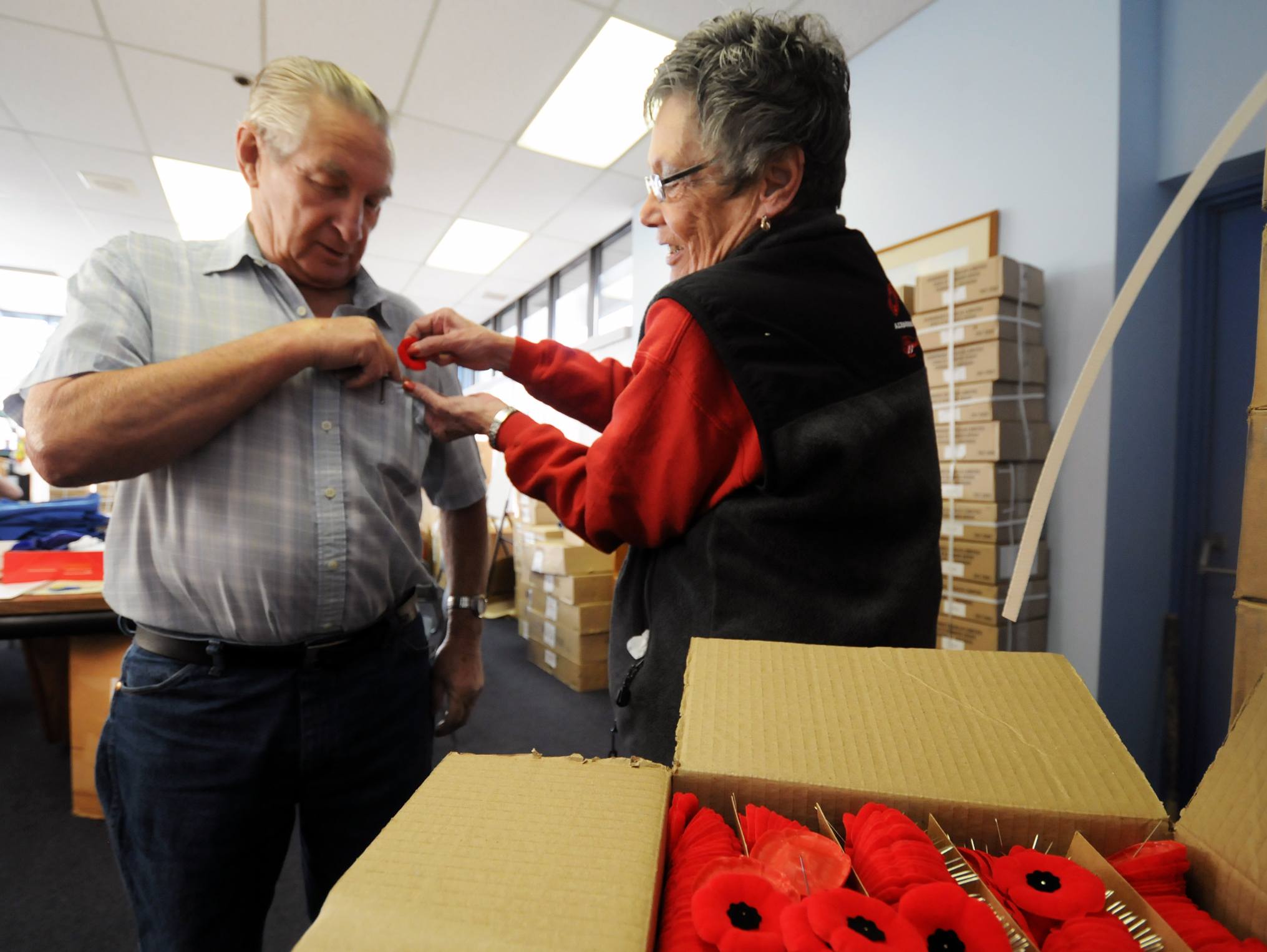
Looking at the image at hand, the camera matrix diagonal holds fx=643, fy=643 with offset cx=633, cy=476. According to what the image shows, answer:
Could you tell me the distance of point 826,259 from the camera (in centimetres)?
79

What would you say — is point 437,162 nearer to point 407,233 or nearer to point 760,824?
point 407,233

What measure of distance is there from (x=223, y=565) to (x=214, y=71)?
3.29 m

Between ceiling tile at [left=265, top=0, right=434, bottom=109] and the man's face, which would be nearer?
the man's face

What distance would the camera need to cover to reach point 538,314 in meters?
7.18

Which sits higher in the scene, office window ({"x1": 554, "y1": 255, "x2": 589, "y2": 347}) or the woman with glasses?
office window ({"x1": 554, "y1": 255, "x2": 589, "y2": 347})

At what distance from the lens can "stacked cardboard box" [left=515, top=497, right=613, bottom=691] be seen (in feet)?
11.1

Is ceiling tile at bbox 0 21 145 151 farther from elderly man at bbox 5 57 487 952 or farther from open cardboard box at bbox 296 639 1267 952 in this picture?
open cardboard box at bbox 296 639 1267 952

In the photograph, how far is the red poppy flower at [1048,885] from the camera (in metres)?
0.32

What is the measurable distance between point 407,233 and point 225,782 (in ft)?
16.5

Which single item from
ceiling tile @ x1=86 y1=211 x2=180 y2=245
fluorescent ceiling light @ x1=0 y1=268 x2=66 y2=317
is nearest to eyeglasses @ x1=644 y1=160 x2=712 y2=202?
ceiling tile @ x1=86 y1=211 x2=180 y2=245

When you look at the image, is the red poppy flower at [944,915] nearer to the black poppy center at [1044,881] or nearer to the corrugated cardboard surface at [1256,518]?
the black poppy center at [1044,881]

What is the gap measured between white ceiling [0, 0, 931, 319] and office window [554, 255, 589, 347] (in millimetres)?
972

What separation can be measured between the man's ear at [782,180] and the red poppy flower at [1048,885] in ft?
2.48

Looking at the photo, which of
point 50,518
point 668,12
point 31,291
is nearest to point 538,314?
point 668,12
